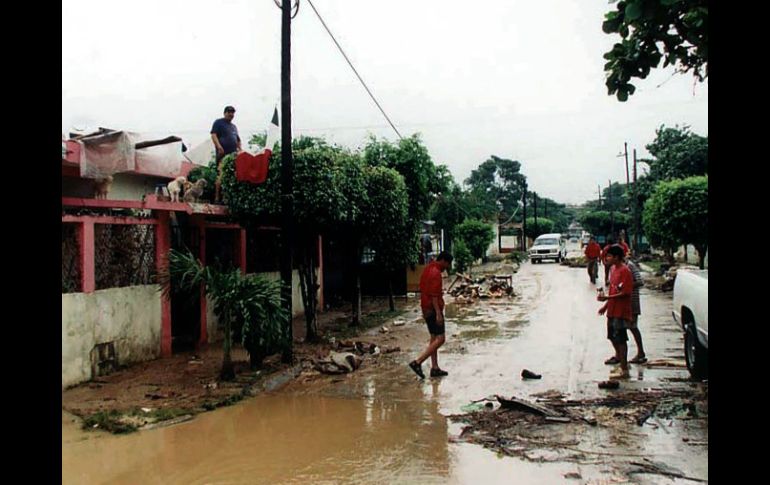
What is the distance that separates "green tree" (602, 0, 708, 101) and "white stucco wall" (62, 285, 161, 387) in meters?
6.47

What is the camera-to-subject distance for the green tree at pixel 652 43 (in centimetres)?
427

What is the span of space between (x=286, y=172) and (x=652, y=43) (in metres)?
5.94

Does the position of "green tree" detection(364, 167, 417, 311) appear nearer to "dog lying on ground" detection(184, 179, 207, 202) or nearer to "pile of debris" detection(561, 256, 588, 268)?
"dog lying on ground" detection(184, 179, 207, 202)

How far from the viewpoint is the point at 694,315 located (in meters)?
7.86

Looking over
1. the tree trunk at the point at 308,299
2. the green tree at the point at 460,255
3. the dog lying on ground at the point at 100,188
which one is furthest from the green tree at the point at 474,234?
the dog lying on ground at the point at 100,188

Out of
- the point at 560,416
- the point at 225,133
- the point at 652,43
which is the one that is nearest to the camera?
the point at 652,43

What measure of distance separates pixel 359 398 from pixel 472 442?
89.5 inches

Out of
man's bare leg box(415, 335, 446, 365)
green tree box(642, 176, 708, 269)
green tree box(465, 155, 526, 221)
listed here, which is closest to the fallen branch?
man's bare leg box(415, 335, 446, 365)

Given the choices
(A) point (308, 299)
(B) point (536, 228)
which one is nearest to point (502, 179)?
(B) point (536, 228)

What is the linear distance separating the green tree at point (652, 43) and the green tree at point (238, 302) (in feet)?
17.5

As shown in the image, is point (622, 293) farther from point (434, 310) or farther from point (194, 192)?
point (194, 192)

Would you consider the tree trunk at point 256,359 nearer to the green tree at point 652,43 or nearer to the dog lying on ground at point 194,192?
the dog lying on ground at point 194,192

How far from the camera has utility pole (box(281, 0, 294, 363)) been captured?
972 centimetres
